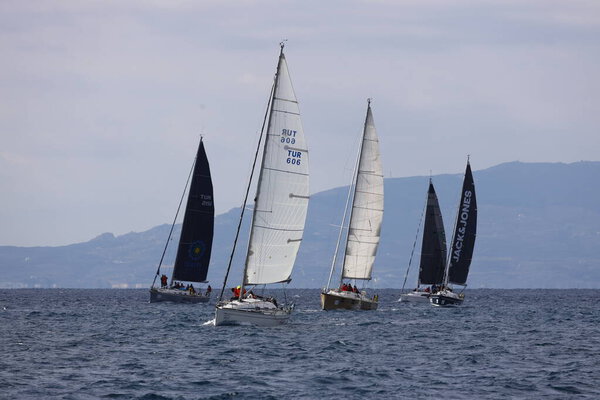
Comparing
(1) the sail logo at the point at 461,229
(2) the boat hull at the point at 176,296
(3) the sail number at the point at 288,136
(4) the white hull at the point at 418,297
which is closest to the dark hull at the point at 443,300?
(4) the white hull at the point at 418,297

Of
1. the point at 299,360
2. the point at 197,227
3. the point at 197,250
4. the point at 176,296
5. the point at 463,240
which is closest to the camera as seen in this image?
the point at 299,360

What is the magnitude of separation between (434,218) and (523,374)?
2412 inches

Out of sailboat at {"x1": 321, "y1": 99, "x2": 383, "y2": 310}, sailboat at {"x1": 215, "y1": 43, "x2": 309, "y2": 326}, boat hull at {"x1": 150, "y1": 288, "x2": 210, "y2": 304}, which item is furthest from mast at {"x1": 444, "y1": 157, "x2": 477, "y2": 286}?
sailboat at {"x1": 215, "y1": 43, "x2": 309, "y2": 326}

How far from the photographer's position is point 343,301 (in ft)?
263

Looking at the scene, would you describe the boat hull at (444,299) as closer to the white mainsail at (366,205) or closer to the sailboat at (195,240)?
the white mainsail at (366,205)

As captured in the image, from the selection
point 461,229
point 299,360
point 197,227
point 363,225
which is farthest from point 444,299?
point 299,360

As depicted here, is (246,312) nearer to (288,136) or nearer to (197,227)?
(288,136)

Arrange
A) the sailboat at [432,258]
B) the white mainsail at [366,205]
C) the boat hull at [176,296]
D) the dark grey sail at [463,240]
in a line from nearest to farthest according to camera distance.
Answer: the white mainsail at [366,205]
the boat hull at [176,296]
the dark grey sail at [463,240]
the sailboat at [432,258]

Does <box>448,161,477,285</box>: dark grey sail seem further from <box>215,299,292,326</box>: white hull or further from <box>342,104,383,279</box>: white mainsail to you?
<box>215,299,292,326</box>: white hull

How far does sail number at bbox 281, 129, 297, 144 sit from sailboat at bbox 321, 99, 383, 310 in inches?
959

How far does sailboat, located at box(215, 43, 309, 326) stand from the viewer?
186 ft

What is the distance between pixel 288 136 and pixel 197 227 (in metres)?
38.7

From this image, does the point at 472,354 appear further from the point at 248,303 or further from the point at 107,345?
the point at 107,345

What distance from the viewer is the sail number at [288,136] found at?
56625 mm
